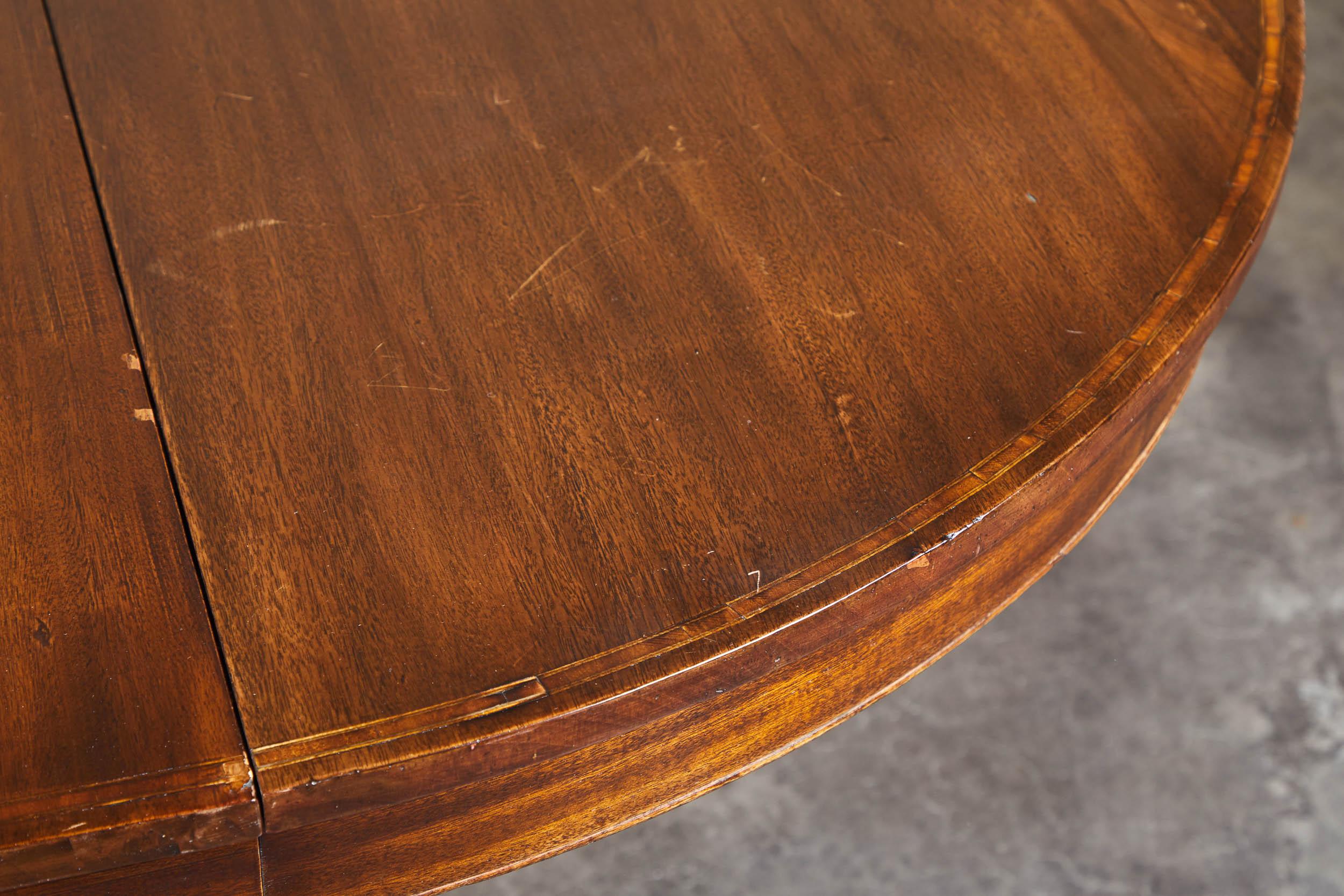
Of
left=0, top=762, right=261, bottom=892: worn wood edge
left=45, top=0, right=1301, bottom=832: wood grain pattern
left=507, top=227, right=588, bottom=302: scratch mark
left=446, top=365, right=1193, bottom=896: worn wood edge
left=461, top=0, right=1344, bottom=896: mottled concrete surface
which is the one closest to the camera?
left=0, top=762, right=261, bottom=892: worn wood edge

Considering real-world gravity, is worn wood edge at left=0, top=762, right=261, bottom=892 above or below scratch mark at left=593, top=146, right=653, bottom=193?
below

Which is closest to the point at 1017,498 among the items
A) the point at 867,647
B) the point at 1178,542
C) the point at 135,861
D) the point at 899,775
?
the point at 867,647

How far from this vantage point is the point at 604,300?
3.45 ft

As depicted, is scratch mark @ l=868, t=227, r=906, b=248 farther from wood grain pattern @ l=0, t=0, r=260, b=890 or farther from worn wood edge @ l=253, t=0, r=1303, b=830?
wood grain pattern @ l=0, t=0, r=260, b=890

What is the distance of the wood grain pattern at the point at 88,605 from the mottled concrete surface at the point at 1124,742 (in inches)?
39.0

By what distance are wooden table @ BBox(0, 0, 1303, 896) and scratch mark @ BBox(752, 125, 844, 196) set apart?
0.01 metres

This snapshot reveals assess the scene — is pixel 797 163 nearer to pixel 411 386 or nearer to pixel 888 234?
pixel 888 234

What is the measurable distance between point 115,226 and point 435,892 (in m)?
0.64

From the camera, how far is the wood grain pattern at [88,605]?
76 cm

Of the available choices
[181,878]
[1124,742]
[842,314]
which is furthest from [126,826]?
[1124,742]

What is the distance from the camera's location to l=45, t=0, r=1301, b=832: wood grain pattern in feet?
2.81

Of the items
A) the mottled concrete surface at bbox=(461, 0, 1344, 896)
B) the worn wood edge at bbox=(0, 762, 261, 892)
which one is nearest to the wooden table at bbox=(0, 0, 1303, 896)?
the worn wood edge at bbox=(0, 762, 261, 892)

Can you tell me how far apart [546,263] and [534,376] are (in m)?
0.13

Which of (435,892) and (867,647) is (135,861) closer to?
(435,892)
